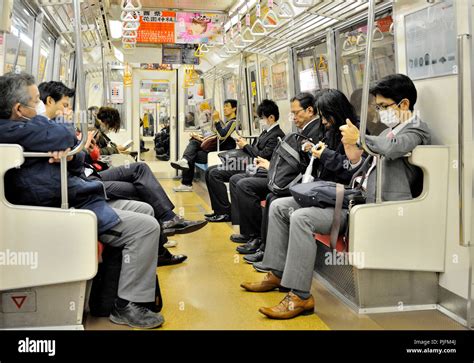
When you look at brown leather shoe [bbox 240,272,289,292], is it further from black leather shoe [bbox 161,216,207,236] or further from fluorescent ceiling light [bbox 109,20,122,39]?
fluorescent ceiling light [bbox 109,20,122,39]

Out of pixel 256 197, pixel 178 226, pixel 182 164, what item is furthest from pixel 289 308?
pixel 182 164

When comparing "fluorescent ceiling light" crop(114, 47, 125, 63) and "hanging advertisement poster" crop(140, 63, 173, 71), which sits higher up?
"fluorescent ceiling light" crop(114, 47, 125, 63)

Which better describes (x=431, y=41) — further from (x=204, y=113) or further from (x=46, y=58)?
(x=204, y=113)

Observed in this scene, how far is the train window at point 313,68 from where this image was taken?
5637 mm

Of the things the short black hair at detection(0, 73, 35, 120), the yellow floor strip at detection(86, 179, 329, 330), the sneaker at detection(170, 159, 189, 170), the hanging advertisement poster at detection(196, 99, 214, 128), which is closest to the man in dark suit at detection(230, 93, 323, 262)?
the yellow floor strip at detection(86, 179, 329, 330)

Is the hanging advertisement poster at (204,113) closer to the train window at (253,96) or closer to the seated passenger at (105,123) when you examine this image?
the train window at (253,96)

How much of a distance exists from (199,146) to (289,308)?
258 inches

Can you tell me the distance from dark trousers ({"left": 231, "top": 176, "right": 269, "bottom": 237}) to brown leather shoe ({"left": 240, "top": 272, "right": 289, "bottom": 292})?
53.6 inches

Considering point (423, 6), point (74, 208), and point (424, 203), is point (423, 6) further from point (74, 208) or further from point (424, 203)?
point (74, 208)

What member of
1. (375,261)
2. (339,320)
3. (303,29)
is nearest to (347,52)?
(303,29)

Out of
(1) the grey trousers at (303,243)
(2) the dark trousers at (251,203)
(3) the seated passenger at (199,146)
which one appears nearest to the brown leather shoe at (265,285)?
(1) the grey trousers at (303,243)

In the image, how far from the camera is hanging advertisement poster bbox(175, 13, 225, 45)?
28.2 ft

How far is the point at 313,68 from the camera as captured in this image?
5.91 m
